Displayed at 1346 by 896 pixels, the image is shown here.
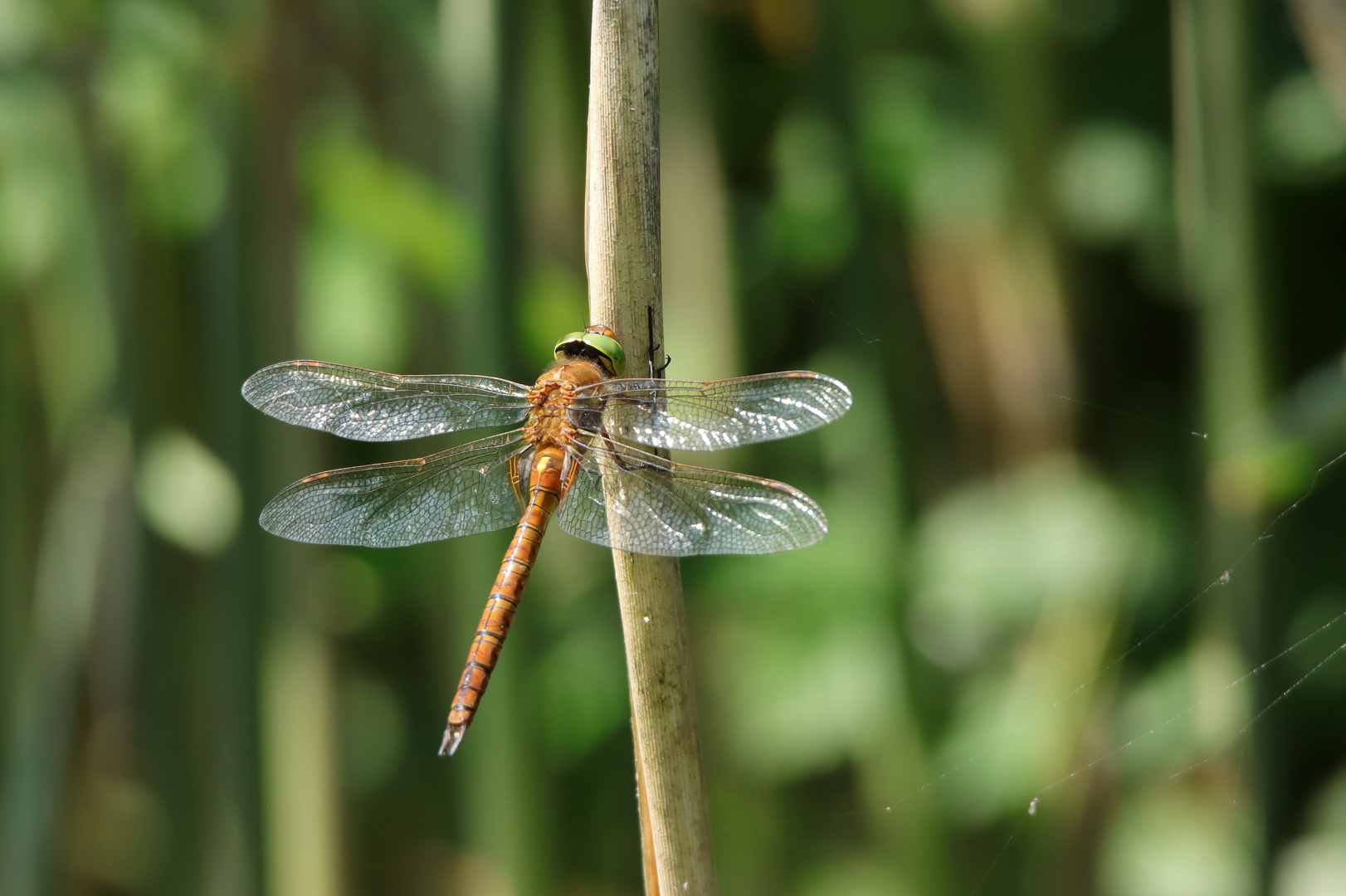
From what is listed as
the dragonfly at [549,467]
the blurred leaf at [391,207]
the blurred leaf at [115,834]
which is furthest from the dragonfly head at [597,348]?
the blurred leaf at [115,834]

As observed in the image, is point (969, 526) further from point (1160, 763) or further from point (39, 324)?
point (39, 324)

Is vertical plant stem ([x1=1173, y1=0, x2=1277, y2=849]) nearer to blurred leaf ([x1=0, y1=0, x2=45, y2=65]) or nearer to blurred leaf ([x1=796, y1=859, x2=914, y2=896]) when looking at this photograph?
blurred leaf ([x1=796, y1=859, x2=914, y2=896])

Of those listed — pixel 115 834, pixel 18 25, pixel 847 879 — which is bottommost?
pixel 847 879

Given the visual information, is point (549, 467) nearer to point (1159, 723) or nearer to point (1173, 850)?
point (1159, 723)

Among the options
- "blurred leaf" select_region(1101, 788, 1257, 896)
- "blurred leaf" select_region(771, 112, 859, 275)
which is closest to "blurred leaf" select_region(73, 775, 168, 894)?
"blurred leaf" select_region(771, 112, 859, 275)

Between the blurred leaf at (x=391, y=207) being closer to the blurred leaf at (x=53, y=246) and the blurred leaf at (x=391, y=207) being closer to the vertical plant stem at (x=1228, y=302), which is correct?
the blurred leaf at (x=53, y=246)

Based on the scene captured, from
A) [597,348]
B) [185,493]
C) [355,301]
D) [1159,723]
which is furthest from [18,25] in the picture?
[1159,723]

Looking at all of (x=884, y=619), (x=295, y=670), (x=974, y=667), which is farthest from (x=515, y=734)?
(x=974, y=667)
